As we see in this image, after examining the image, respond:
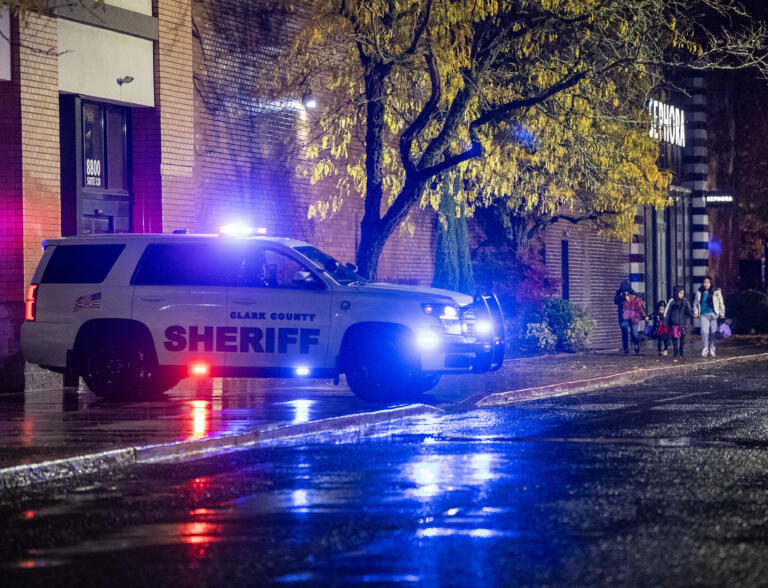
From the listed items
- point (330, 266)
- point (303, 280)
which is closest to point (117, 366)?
point (303, 280)

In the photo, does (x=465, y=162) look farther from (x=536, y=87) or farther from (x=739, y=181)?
(x=739, y=181)

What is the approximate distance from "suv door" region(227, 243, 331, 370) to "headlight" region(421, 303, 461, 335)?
1292 mm

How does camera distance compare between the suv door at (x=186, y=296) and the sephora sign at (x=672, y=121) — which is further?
the sephora sign at (x=672, y=121)

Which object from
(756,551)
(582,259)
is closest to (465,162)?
(582,259)

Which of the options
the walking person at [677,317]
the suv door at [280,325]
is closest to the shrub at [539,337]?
the walking person at [677,317]

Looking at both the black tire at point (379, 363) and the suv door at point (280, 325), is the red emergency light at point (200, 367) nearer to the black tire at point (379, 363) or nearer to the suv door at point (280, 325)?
the suv door at point (280, 325)

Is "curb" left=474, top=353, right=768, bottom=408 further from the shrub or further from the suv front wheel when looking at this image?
the shrub

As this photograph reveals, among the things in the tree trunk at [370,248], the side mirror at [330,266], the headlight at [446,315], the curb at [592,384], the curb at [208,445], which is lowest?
the curb at [592,384]

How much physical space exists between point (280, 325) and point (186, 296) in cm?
129

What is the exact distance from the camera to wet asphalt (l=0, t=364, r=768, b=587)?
23.0 feet

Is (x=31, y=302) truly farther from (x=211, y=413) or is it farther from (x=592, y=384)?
(x=592, y=384)

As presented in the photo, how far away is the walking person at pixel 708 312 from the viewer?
95.5ft

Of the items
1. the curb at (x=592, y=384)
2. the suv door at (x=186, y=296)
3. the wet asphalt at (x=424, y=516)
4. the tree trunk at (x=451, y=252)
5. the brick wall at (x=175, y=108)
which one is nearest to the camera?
the wet asphalt at (x=424, y=516)

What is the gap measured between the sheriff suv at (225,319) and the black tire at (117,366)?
1cm
